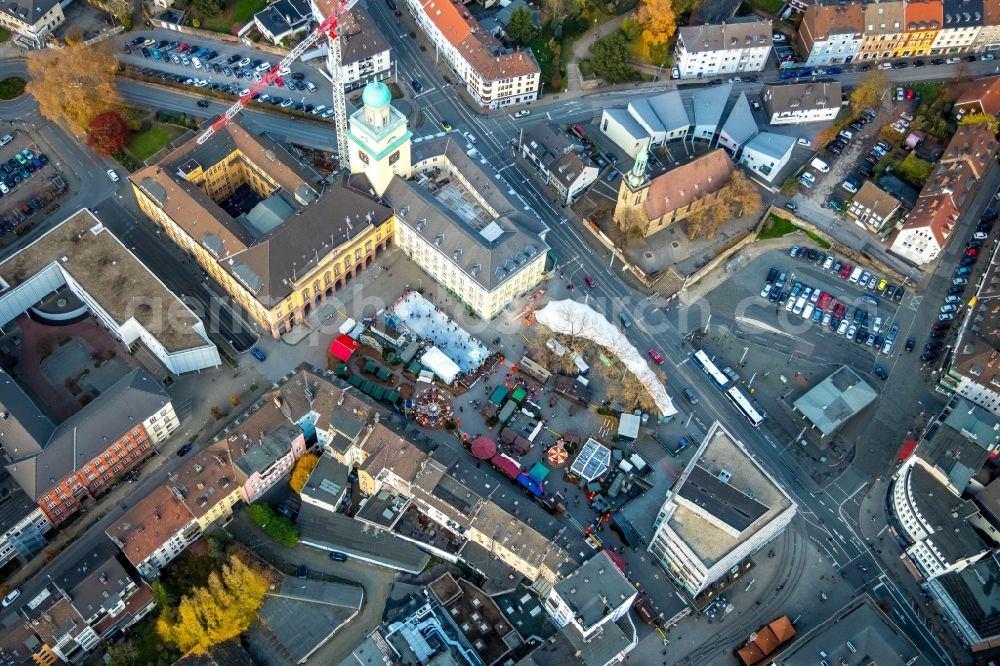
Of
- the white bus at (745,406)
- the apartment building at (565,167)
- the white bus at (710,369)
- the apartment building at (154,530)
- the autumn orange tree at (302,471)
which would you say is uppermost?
the apartment building at (565,167)

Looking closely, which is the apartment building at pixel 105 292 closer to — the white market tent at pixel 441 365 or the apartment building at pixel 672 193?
the white market tent at pixel 441 365

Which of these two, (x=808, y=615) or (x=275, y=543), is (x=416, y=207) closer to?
(x=275, y=543)

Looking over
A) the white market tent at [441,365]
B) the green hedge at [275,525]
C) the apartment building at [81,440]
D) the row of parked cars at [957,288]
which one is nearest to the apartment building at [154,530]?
the green hedge at [275,525]

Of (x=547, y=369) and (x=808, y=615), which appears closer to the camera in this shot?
(x=808, y=615)

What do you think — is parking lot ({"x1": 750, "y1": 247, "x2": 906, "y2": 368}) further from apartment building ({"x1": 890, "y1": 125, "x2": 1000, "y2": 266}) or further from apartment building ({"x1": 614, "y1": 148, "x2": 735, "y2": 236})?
apartment building ({"x1": 614, "y1": 148, "x2": 735, "y2": 236})

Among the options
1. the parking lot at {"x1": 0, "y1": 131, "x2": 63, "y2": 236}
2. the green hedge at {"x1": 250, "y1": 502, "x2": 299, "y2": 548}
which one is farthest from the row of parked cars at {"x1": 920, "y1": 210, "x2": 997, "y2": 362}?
the parking lot at {"x1": 0, "y1": 131, "x2": 63, "y2": 236}

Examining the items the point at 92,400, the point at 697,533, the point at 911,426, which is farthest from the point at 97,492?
the point at 911,426
